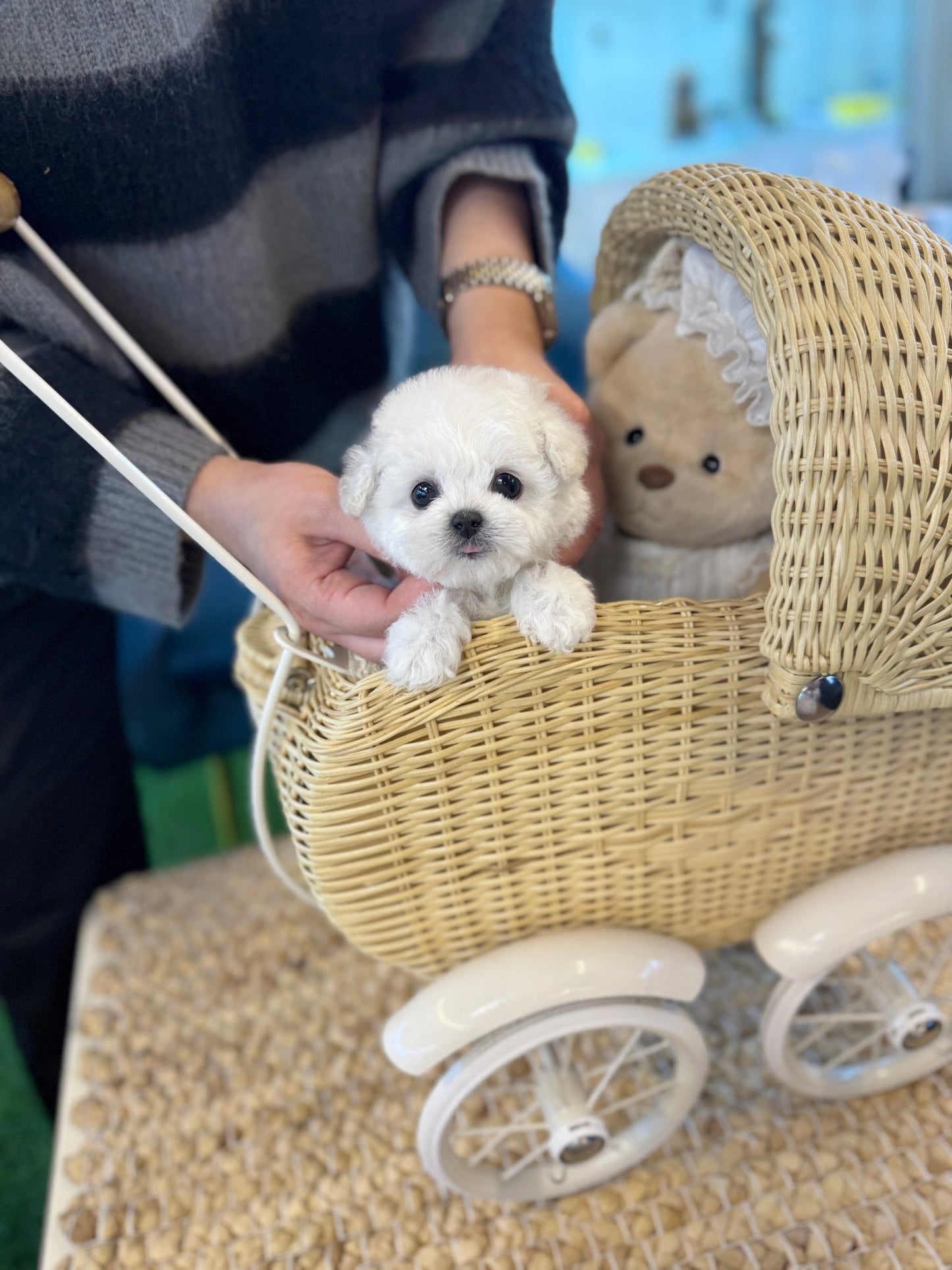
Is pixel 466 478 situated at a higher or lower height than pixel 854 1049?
higher

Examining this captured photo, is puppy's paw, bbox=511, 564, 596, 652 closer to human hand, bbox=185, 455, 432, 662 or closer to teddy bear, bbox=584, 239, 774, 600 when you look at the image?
human hand, bbox=185, 455, 432, 662

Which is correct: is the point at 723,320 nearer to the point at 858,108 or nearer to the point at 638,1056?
the point at 638,1056

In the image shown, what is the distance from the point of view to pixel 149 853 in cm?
136

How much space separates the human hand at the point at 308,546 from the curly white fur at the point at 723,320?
0.97 ft

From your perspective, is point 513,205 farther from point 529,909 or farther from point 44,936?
point 44,936

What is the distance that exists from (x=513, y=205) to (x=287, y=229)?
0.20m

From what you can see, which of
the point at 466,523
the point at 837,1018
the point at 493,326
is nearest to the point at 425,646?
the point at 466,523

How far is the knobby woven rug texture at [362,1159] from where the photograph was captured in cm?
76

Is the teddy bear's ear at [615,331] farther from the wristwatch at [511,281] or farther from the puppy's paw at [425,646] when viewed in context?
the puppy's paw at [425,646]

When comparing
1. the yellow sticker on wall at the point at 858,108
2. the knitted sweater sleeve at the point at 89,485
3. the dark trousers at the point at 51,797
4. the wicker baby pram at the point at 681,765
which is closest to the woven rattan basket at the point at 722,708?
the wicker baby pram at the point at 681,765

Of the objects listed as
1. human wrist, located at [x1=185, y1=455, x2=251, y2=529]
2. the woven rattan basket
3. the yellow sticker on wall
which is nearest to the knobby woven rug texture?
the woven rattan basket

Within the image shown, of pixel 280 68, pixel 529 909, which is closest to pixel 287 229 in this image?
pixel 280 68

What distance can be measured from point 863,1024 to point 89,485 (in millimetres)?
848

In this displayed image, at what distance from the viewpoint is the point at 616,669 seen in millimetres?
611
